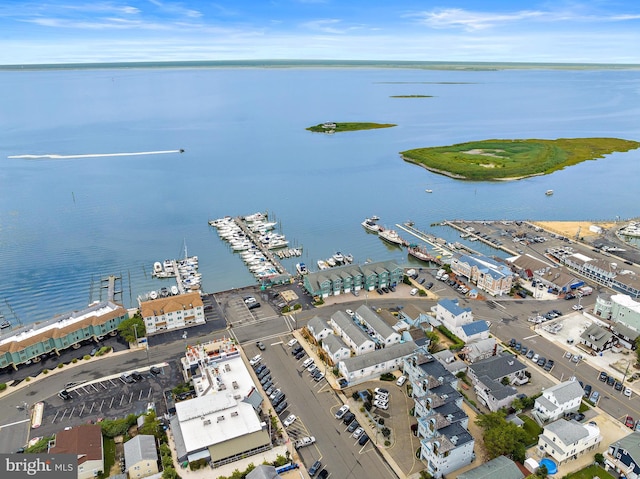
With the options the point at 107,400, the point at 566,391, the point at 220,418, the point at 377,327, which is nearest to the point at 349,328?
the point at 377,327

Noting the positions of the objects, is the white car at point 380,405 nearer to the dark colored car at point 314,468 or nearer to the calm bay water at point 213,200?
the dark colored car at point 314,468

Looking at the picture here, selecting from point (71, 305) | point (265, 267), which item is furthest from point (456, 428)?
point (71, 305)

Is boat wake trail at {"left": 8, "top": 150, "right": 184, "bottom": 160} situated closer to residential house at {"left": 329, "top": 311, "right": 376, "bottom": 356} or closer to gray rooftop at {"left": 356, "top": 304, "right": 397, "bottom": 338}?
gray rooftop at {"left": 356, "top": 304, "right": 397, "bottom": 338}

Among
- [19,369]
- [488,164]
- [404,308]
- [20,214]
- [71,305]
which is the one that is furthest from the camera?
[488,164]

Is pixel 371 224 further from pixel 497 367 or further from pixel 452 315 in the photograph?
pixel 497 367

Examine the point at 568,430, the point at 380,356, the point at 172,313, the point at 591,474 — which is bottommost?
the point at 591,474

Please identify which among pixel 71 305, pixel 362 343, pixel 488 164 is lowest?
pixel 71 305

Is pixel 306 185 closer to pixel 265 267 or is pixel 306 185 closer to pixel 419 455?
pixel 265 267
